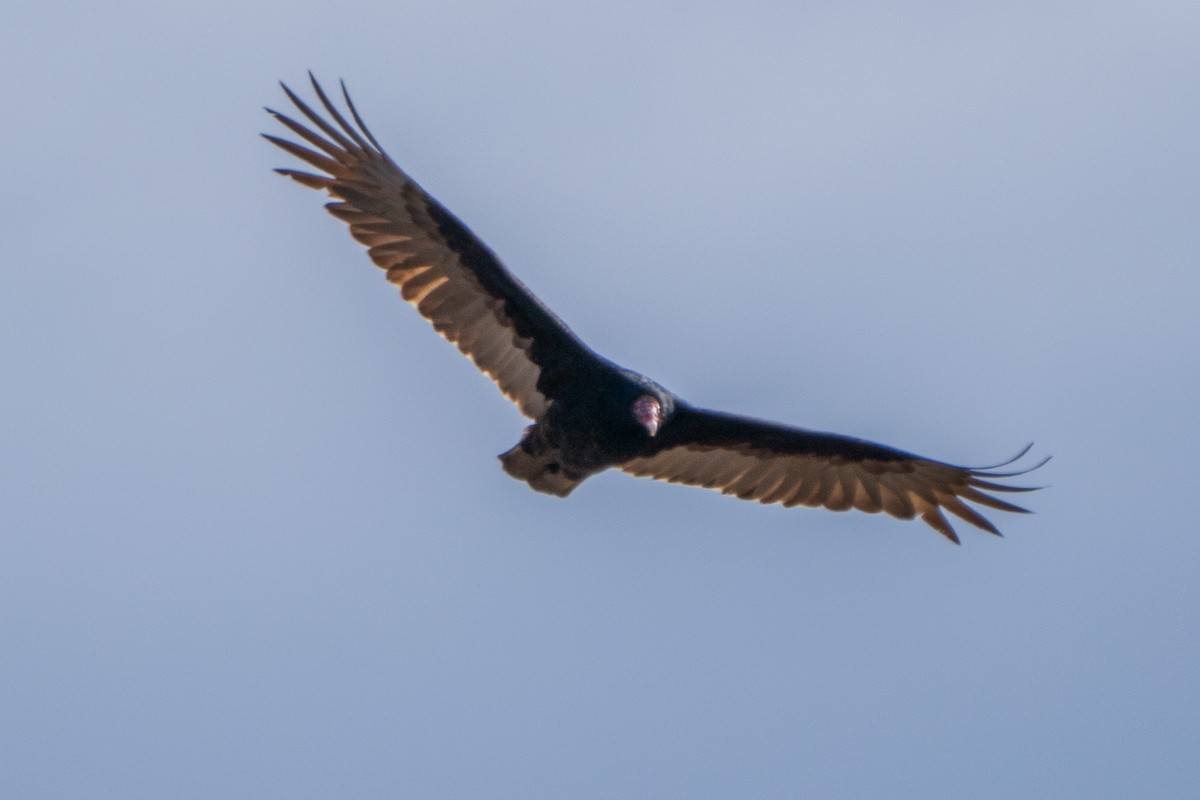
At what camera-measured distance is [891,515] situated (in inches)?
562

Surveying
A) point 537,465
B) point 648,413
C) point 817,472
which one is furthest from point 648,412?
point 817,472

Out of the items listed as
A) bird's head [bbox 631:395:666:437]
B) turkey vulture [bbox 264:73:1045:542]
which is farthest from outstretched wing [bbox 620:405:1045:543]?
bird's head [bbox 631:395:666:437]

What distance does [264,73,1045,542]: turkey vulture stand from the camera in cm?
1303

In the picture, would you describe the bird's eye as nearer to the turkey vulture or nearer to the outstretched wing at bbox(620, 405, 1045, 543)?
the turkey vulture

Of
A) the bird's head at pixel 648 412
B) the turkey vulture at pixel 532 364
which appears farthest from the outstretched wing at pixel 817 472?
the bird's head at pixel 648 412

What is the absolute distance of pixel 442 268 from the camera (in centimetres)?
1342

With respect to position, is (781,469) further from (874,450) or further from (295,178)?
(295,178)

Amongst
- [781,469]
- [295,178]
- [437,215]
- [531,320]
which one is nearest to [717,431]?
[781,469]

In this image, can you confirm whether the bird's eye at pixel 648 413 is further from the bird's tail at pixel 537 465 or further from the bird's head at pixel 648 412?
the bird's tail at pixel 537 465

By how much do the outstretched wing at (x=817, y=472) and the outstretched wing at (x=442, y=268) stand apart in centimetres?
111

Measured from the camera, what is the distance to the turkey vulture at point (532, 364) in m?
13.0

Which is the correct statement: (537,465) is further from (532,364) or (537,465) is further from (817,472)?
(817,472)

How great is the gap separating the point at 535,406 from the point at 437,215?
142cm

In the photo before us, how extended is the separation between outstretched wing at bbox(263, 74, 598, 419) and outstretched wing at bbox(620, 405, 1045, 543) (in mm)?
1108
